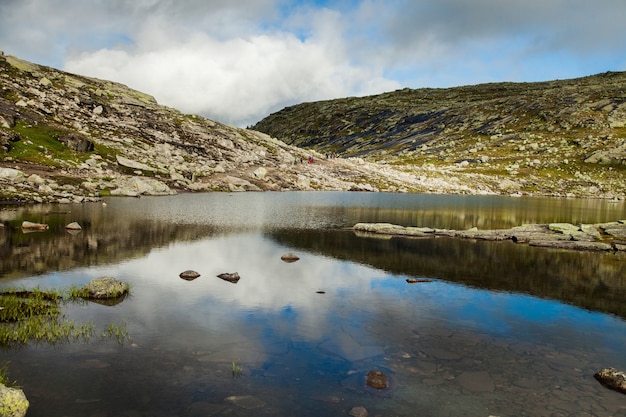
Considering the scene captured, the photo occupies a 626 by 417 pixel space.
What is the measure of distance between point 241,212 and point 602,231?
59.5 m

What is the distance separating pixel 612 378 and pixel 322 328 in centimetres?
1366

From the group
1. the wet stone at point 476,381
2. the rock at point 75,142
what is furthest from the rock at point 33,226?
the rock at point 75,142

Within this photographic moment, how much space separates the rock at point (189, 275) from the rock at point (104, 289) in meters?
5.26

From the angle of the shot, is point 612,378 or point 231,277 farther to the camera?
point 231,277

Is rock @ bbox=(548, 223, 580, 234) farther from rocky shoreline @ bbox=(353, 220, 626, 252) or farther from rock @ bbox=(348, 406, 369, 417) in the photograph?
rock @ bbox=(348, 406, 369, 417)

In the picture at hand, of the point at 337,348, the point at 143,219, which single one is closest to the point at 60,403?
the point at 337,348

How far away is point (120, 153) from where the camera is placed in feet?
394

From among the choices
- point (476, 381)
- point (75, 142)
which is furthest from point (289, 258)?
point (75, 142)

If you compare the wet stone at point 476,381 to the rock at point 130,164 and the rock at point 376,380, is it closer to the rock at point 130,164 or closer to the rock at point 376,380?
the rock at point 376,380

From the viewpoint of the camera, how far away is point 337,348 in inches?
810

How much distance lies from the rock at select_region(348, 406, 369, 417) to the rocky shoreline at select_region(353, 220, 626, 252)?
148ft

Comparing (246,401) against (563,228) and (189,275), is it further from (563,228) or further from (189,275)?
(563,228)

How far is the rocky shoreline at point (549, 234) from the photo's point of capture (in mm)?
52275

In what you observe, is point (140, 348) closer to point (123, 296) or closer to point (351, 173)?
point (123, 296)
